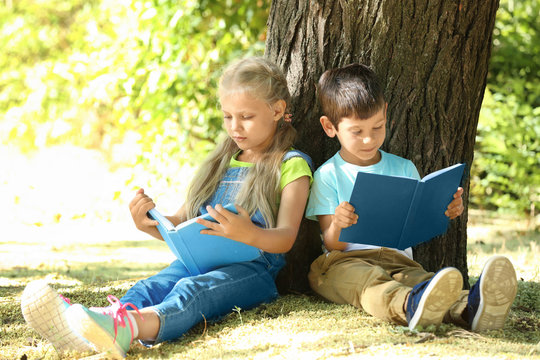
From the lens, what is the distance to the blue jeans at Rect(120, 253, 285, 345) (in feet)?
7.34

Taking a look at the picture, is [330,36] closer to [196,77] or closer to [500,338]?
[500,338]

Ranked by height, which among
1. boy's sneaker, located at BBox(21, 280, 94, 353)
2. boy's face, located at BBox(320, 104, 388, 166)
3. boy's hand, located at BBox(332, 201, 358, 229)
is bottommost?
boy's sneaker, located at BBox(21, 280, 94, 353)

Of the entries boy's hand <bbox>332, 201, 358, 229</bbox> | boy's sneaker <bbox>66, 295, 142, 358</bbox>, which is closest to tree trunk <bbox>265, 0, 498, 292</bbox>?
boy's hand <bbox>332, 201, 358, 229</bbox>

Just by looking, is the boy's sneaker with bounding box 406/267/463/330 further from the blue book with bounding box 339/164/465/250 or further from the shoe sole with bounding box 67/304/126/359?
the shoe sole with bounding box 67/304/126/359

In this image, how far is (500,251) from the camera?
438 cm

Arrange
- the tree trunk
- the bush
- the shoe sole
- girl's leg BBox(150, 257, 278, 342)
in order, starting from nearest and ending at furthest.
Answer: the shoe sole
girl's leg BBox(150, 257, 278, 342)
the tree trunk
the bush

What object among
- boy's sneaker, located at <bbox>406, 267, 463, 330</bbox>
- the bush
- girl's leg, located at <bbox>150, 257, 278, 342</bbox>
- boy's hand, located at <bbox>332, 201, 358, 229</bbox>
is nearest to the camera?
boy's sneaker, located at <bbox>406, 267, 463, 330</bbox>

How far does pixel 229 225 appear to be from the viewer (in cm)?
229

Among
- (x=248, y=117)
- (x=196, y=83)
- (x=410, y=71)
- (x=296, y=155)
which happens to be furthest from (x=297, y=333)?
(x=196, y=83)

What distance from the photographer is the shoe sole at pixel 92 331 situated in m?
1.97

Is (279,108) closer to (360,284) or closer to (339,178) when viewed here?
(339,178)

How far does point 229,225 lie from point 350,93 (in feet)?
2.62

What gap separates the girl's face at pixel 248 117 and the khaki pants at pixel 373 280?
0.60 m

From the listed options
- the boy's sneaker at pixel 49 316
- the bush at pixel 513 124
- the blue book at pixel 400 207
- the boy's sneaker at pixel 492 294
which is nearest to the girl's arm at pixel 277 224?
the blue book at pixel 400 207
